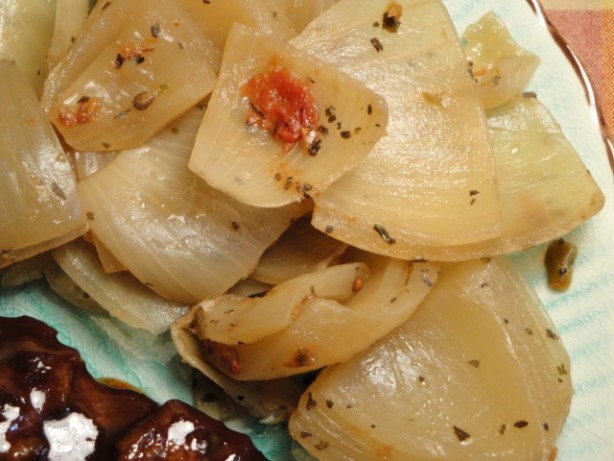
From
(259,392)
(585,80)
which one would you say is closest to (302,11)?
(585,80)

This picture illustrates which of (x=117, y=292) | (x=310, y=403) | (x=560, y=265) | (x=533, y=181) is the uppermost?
(x=117, y=292)

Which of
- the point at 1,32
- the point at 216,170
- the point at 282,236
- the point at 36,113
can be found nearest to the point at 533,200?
the point at 282,236

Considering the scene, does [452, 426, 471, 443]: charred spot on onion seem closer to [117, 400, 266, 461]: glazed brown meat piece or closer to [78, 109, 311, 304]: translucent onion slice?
[117, 400, 266, 461]: glazed brown meat piece

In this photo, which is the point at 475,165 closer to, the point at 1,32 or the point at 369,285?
the point at 369,285

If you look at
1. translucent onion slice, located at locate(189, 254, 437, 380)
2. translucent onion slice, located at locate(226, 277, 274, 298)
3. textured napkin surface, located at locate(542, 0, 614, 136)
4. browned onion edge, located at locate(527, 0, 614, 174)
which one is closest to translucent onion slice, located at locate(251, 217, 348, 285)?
translucent onion slice, located at locate(226, 277, 274, 298)

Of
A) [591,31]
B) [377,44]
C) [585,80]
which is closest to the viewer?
[377,44]

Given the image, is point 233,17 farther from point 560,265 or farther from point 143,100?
point 560,265

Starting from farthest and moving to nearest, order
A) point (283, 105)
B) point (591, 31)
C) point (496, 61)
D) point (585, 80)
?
1. point (591, 31)
2. point (585, 80)
3. point (496, 61)
4. point (283, 105)

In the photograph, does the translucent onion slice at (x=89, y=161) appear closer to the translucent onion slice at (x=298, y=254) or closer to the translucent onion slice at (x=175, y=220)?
the translucent onion slice at (x=175, y=220)
